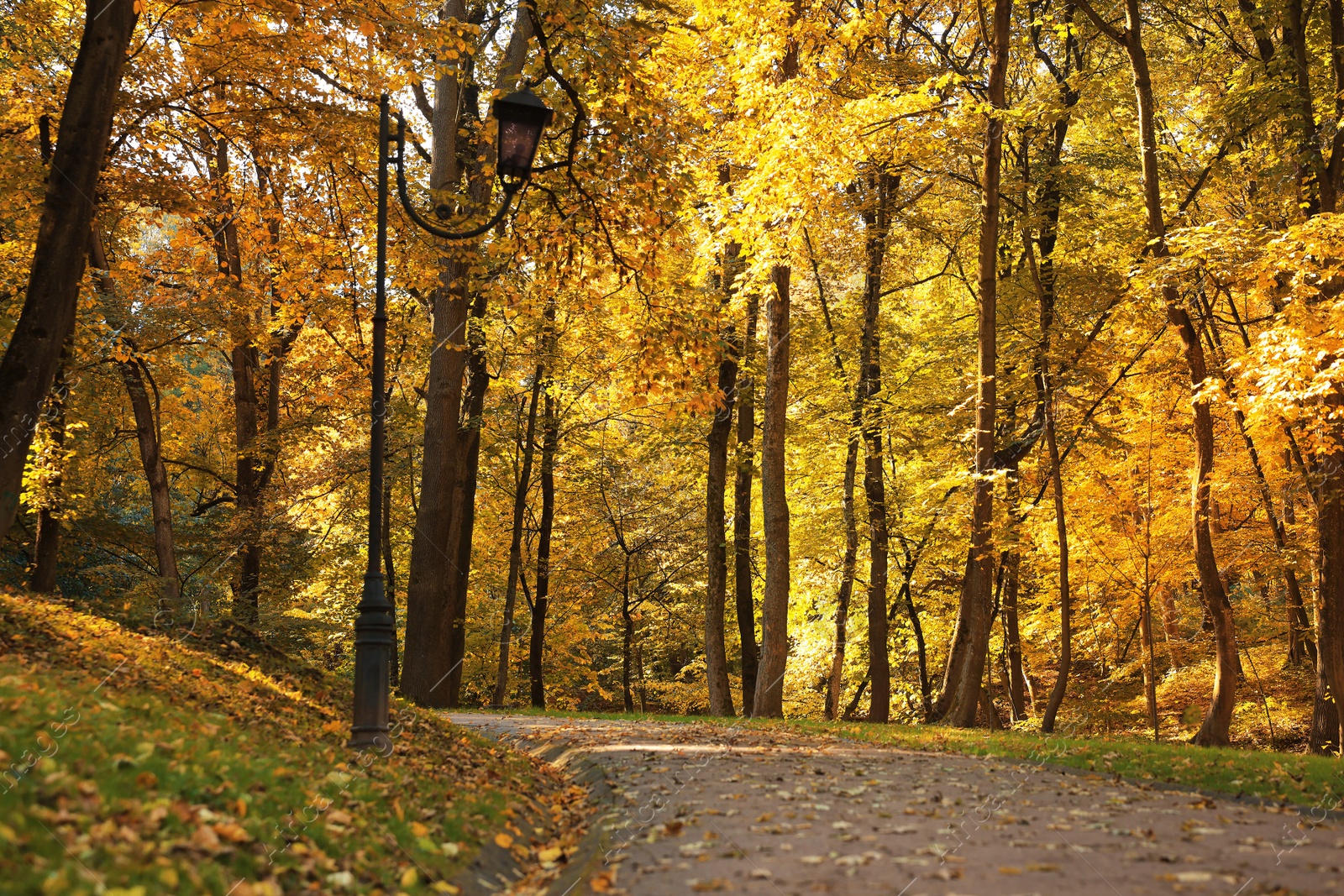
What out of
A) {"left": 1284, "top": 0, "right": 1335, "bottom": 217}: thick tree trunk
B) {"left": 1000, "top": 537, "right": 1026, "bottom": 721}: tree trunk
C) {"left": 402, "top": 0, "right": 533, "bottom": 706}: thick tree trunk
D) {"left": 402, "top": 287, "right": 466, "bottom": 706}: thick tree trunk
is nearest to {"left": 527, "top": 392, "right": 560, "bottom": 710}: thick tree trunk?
{"left": 402, "top": 0, "right": 533, "bottom": 706}: thick tree trunk

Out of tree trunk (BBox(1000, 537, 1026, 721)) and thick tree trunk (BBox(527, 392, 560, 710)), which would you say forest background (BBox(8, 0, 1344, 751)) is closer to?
thick tree trunk (BBox(527, 392, 560, 710))

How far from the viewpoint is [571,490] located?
87.3 feet

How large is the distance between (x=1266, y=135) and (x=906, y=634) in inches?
669

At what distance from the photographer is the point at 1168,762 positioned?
9.02 m

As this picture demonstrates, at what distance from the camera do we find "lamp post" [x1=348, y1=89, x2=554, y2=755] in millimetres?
7434

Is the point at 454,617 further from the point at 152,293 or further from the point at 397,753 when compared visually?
the point at 397,753

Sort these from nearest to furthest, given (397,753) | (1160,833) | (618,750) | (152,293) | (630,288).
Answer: (1160,833) < (397,753) < (618,750) < (152,293) < (630,288)

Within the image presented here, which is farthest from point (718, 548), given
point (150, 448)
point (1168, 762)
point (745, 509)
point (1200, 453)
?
point (150, 448)

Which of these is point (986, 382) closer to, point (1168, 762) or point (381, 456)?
point (1168, 762)

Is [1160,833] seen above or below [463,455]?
below

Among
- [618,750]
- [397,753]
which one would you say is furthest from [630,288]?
[397,753]

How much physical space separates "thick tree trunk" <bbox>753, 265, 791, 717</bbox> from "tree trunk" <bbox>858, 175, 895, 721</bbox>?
15.6 ft

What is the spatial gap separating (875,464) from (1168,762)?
38.5 feet

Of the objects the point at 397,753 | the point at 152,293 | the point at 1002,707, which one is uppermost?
the point at 152,293
